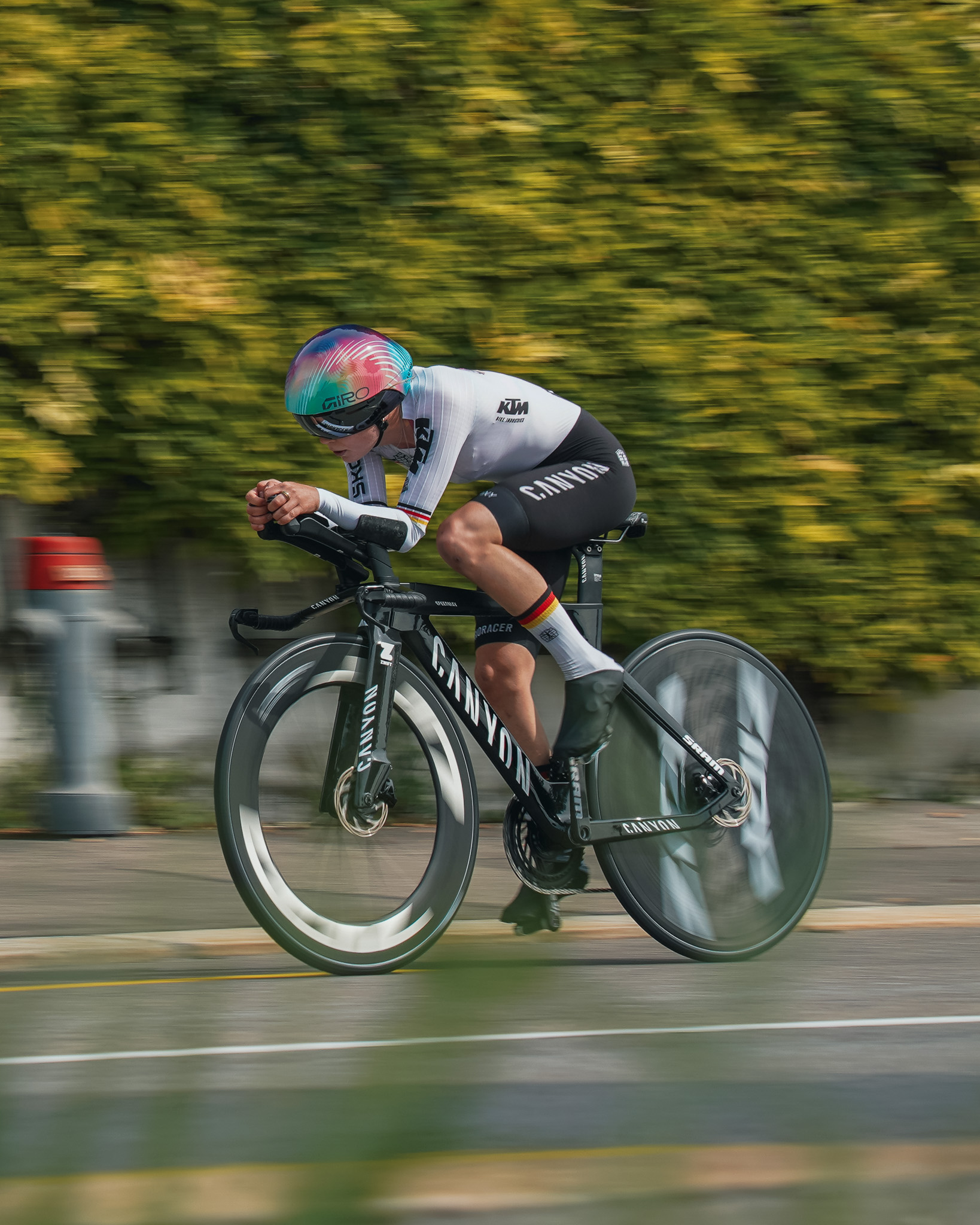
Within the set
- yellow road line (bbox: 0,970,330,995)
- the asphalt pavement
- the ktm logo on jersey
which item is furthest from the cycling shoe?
the asphalt pavement

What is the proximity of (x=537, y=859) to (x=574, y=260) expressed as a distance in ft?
10.8

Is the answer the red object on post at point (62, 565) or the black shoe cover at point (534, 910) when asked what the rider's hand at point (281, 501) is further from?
the red object on post at point (62, 565)

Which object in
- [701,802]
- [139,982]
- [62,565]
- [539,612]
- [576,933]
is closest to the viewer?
[139,982]

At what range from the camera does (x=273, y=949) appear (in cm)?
442

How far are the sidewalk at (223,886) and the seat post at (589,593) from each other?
0.80 m

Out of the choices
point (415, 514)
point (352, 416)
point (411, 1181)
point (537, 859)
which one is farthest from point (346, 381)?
point (411, 1181)

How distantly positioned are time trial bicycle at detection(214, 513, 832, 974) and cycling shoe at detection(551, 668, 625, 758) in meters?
0.07

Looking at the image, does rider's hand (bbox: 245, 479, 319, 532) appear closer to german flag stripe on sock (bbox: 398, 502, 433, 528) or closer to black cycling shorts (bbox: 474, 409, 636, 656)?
german flag stripe on sock (bbox: 398, 502, 433, 528)

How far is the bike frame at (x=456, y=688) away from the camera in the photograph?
379cm

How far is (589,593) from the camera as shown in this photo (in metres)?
4.28

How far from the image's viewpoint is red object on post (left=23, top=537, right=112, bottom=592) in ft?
20.1

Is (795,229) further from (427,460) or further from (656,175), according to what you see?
(427,460)

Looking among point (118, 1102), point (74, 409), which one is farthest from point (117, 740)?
point (118, 1102)

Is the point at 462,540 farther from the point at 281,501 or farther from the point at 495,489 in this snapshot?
the point at 281,501
